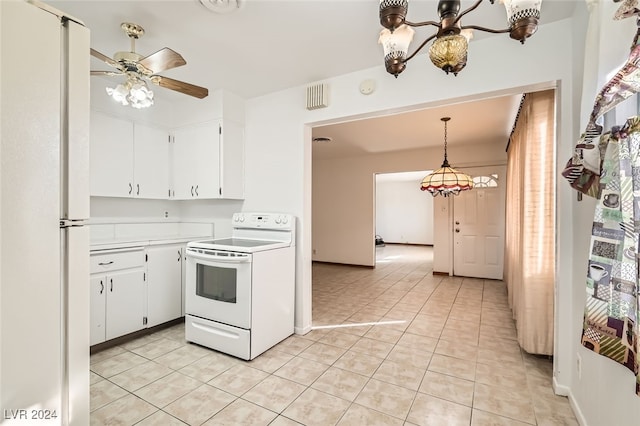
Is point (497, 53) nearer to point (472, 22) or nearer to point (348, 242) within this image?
point (472, 22)

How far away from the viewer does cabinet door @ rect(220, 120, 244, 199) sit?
10.2 ft

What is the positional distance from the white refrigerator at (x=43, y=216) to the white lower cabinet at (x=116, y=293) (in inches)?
74.7

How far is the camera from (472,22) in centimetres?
195

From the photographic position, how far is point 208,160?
10.5ft

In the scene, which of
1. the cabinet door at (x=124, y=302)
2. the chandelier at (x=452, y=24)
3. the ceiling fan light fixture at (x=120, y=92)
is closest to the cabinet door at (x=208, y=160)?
the cabinet door at (x=124, y=302)

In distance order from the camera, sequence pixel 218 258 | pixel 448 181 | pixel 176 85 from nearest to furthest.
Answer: pixel 176 85, pixel 218 258, pixel 448 181

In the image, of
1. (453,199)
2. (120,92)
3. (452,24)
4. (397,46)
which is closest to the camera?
(452,24)

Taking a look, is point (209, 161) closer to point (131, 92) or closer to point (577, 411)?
point (131, 92)

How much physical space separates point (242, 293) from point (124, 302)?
4.02ft

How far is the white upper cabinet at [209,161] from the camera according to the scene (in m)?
3.11

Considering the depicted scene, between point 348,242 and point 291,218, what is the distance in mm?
4004

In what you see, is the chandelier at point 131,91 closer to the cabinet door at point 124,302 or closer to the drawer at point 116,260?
the drawer at point 116,260

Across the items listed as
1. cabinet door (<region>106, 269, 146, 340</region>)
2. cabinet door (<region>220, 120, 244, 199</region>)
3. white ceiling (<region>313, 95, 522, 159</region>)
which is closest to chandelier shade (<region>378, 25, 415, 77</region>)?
white ceiling (<region>313, 95, 522, 159</region>)

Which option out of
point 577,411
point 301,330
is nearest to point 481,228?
point 577,411
